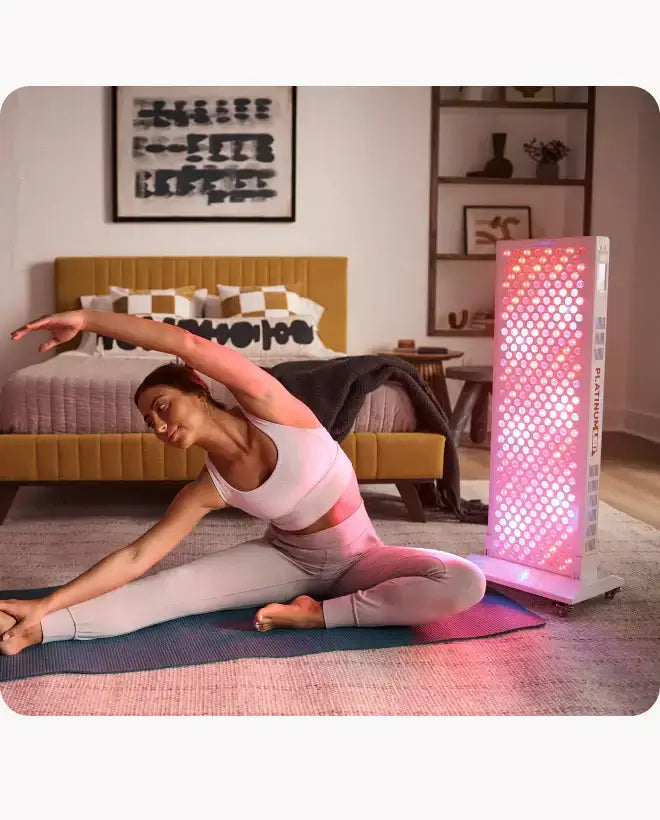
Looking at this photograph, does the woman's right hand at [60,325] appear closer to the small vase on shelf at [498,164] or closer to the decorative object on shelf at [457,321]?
the decorative object on shelf at [457,321]

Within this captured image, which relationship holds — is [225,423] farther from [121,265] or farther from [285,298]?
[121,265]

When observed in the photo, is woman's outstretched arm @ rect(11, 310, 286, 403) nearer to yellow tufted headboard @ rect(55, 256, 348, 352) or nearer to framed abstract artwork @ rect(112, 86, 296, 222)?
yellow tufted headboard @ rect(55, 256, 348, 352)

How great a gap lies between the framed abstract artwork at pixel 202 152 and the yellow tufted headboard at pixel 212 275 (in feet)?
0.86

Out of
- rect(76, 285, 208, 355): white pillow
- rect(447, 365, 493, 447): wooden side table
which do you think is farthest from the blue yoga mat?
rect(76, 285, 208, 355): white pillow

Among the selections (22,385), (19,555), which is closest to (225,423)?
(19,555)

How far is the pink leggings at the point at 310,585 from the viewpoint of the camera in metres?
2.09

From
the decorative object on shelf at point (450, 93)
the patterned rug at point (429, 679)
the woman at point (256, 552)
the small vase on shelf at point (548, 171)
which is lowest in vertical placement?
the patterned rug at point (429, 679)

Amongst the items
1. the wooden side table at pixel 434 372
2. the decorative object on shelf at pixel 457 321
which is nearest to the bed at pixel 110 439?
the wooden side table at pixel 434 372

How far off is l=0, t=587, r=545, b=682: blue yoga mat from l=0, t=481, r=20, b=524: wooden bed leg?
1.37m

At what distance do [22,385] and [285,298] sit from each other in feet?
6.12

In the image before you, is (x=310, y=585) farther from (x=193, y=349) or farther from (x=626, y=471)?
(x=626, y=471)

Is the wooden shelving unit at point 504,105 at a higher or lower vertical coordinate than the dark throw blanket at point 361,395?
higher

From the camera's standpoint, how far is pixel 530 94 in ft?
18.3

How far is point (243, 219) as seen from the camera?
538 centimetres
